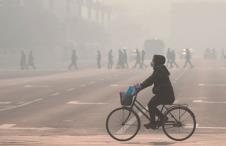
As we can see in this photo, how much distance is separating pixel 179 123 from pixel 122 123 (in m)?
1.04

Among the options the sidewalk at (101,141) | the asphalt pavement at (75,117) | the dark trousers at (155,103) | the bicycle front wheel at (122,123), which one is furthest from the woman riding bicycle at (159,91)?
the asphalt pavement at (75,117)

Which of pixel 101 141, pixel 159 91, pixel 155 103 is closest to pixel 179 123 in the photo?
pixel 155 103

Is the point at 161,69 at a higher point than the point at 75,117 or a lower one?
higher

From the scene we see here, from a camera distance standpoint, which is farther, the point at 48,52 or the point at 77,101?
the point at 48,52

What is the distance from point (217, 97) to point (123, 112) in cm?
1406

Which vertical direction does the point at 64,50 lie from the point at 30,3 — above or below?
below

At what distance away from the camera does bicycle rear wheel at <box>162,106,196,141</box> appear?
40.1 ft

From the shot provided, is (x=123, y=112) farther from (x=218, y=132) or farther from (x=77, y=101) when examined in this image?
(x=77, y=101)

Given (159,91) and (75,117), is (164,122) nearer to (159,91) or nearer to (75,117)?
(159,91)

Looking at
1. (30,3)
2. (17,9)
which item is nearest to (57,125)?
(17,9)

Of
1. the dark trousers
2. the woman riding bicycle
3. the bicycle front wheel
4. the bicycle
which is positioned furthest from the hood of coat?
the bicycle front wheel

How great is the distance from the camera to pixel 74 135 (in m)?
13.4

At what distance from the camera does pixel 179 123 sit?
12312 mm

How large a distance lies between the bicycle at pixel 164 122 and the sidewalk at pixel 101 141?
147mm
